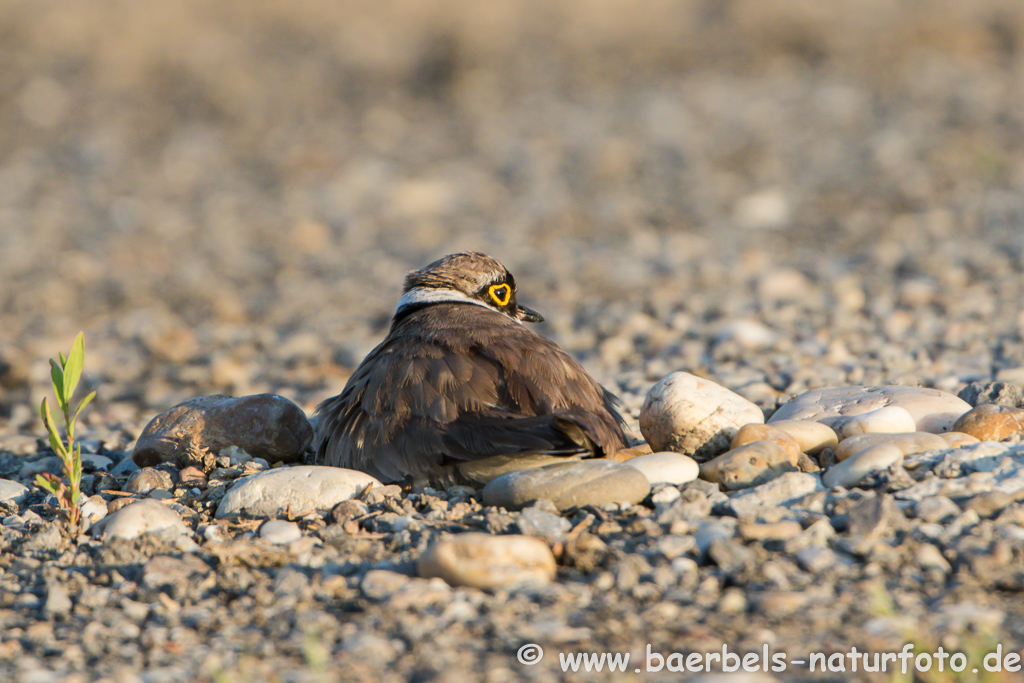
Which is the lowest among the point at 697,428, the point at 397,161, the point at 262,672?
the point at 262,672

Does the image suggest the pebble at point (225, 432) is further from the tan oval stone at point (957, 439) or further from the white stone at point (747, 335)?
the white stone at point (747, 335)

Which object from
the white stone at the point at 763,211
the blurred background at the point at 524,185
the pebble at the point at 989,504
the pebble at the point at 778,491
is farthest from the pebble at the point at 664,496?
the white stone at the point at 763,211

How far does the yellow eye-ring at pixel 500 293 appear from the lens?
16.3 ft

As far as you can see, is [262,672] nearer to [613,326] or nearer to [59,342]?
[613,326]

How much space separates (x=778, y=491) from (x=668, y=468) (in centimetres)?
40

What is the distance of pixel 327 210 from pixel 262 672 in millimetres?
8614

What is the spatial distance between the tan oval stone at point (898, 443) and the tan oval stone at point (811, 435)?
75mm

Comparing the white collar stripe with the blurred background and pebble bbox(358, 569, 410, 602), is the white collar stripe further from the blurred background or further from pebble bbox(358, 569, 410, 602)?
pebble bbox(358, 569, 410, 602)

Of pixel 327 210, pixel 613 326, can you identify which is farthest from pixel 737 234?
pixel 327 210

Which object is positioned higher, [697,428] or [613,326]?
[613,326]

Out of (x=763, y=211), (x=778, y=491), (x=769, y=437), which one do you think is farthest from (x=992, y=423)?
Result: (x=763, y=211)

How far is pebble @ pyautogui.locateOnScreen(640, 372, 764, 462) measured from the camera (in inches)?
160

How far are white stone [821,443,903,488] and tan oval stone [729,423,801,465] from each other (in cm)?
23

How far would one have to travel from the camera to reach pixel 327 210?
10.7 meters
